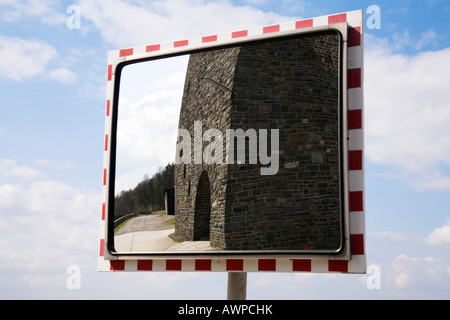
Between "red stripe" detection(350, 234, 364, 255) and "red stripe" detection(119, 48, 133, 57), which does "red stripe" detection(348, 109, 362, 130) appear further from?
"red stripe" detection(119, 48, 133, 57)

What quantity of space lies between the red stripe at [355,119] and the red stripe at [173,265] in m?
1.75

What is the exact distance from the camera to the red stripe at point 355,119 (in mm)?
3754

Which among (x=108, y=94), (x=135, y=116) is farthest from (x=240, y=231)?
(x=108, y=94)

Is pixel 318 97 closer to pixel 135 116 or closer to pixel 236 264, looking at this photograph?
pixel 236 264

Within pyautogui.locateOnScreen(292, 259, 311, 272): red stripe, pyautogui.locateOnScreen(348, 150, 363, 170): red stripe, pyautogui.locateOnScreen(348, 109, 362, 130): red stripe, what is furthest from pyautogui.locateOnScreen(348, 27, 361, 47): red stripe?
pyautogui.locateOnScreen(292, 259, 311, 272): red stripe

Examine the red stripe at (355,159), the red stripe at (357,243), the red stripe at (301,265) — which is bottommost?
the red stripe at (301,265)

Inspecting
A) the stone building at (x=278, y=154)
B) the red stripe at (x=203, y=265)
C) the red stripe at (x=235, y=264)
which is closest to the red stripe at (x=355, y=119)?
the stone building at (x=278, y=154)

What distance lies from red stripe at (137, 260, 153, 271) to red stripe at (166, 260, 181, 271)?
6.5 inches

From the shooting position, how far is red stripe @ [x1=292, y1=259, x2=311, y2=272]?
3729mm

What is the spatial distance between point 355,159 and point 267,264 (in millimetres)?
1012

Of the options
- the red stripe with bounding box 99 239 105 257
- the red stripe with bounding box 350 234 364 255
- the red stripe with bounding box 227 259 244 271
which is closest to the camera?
the red stripe with bounding box 350 234 364 255

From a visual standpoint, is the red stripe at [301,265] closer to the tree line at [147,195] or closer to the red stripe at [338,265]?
the red stripe at [338,265]

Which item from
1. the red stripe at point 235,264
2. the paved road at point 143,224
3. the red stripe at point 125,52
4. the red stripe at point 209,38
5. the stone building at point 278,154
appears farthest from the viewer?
the red stripe at point 125,52

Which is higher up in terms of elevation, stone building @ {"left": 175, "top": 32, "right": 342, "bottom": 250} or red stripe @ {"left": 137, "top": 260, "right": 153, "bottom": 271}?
stone building @ {"left": 175, "top": 32, "right": 342, "bottom": 250}
